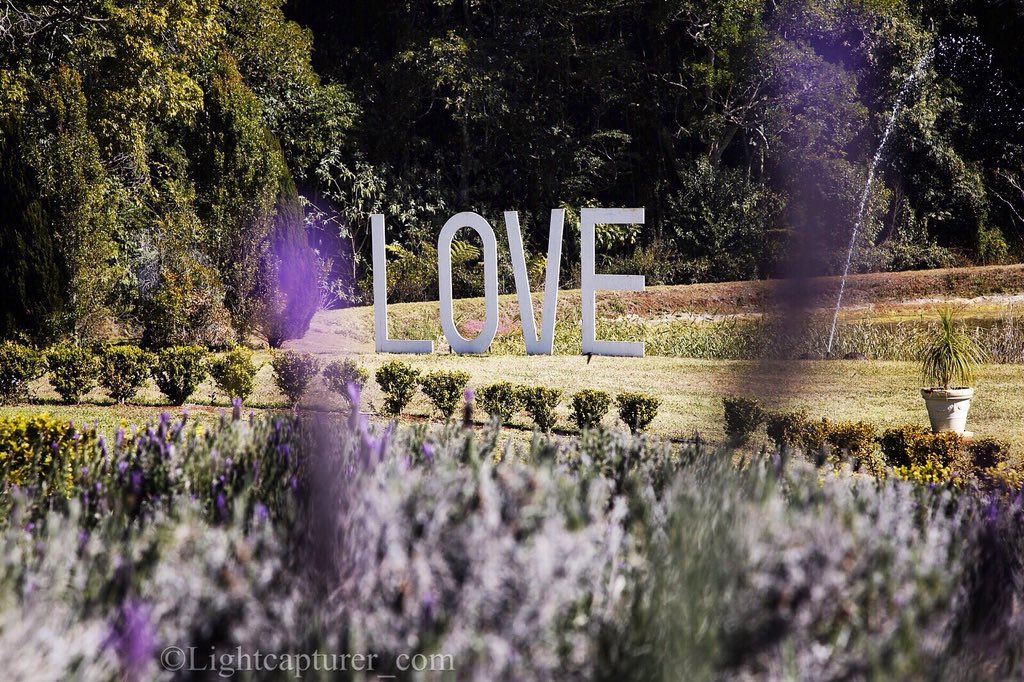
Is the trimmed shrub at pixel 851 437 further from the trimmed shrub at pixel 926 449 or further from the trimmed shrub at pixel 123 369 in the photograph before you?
the trimmed shrub at pixel 123 369

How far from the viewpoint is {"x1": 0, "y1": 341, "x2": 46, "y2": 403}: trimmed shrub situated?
7.48m

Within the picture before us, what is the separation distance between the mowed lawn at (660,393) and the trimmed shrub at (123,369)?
0.22 m

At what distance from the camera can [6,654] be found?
1.54 metres

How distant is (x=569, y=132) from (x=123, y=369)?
1146cm

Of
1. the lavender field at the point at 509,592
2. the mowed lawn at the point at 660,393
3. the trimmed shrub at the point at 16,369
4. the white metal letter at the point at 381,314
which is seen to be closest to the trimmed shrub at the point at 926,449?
the mowed lawn at the point at 660,393

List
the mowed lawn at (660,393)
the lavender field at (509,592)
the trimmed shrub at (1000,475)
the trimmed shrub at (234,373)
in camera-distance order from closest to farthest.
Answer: the lavender field at (509,592), the trimmed shrub at (1000,475), the mowed lawn at (660,393), the trimmed shrub at (234,373)

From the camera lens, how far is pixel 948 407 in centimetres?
666

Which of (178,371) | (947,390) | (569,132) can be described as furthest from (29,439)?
(569,132)

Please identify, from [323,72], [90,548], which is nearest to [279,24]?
[323,72]

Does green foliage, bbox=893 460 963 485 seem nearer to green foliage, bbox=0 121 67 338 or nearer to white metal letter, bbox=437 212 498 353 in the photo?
white metal letter, bbox=437 212 498 353

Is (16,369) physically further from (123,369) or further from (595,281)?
(595,281)

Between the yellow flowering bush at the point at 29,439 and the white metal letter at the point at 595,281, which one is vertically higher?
the white metal letter at the point at 595,281

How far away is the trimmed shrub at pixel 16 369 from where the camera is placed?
748 centimetres

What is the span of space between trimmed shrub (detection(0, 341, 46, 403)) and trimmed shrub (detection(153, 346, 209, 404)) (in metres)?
0.90
